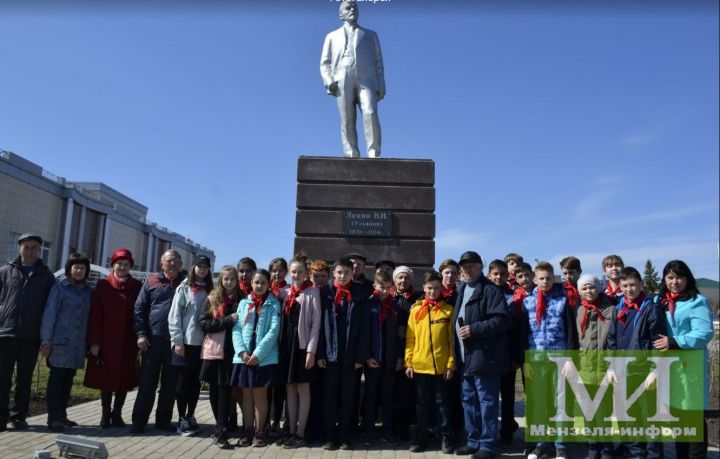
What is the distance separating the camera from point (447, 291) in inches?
233

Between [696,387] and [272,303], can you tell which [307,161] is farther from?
[696,387]

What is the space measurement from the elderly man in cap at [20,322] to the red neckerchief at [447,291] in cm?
465

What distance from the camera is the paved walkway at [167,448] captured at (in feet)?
17.2

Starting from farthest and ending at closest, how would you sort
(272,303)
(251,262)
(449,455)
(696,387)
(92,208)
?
(92,208)
(251,262)
(272,303)
(449,455)
(696,387)

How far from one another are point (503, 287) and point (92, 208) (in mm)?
41089

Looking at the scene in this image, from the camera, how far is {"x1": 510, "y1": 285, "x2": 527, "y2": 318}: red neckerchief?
19.0ft

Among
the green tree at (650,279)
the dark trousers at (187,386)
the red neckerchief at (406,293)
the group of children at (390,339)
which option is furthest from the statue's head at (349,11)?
the green tree at (650,279)

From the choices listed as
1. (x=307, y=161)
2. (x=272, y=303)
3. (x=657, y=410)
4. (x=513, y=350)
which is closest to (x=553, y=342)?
(x=513, y=350)

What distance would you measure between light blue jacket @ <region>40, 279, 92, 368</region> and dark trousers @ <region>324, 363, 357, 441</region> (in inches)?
116

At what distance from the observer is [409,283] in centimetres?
630

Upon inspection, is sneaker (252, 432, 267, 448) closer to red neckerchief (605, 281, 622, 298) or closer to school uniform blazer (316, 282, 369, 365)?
school uniform blazer (316, 282, 369, 365)

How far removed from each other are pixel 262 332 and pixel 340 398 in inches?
42.3

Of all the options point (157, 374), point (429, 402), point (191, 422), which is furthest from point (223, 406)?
point (429, 402)

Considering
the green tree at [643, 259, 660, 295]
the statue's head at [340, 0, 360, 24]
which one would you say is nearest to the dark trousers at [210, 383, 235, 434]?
the statue's head at [340, 0, 360, 24]
